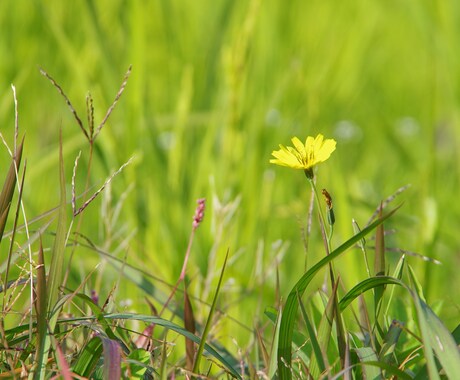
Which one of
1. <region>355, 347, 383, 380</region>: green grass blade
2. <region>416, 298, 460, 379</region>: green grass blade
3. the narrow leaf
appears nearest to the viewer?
<region>416, 298, 460, 379</region>: green grass blade

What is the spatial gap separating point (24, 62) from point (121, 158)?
2.81ft

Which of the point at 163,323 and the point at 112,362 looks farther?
the point at 163,323

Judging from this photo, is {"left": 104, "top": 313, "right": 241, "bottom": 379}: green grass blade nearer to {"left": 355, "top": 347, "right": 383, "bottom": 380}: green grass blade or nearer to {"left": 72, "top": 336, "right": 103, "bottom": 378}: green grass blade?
{"left": 72, "top": 336, "right": 103, "bottom": 378}: green grass blade

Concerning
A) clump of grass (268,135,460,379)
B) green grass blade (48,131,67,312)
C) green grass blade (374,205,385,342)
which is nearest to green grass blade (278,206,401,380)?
clump of grass (268,135,460,379)

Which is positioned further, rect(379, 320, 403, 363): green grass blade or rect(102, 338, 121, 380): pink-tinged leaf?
rect(379, 320, 403, 363): green grass blade

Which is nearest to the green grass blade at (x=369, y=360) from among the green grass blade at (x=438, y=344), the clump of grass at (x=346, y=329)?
the clump of grass at (x=346, y=329)

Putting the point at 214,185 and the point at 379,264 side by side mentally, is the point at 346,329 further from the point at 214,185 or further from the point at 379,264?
the point at 214,185

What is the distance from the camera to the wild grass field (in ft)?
3.56

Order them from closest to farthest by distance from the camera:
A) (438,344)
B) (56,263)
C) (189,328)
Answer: (438,344) < (56,263) < (189,328)

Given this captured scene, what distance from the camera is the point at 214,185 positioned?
2.05 m

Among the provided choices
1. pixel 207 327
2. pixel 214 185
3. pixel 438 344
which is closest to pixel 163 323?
pixel 207 327

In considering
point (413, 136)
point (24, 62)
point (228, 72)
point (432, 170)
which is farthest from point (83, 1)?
point (413, 136)

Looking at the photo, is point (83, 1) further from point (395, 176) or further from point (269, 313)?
point (395, 176)

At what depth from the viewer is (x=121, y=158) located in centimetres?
198
